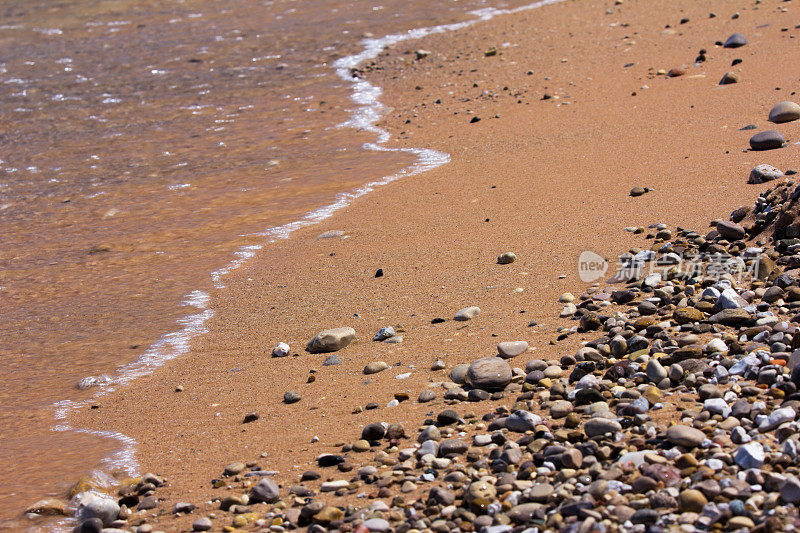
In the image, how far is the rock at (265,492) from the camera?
11.3 ft

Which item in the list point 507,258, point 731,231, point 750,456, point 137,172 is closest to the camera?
point 750,456

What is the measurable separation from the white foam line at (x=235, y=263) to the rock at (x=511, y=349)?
1892 millimetres

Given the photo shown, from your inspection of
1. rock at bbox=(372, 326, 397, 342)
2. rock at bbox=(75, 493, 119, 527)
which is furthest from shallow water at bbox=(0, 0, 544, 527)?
rock at bbox=(372, 326, 397, 342)

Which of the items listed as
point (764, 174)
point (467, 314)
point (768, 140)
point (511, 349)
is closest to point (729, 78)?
point (768, 140)

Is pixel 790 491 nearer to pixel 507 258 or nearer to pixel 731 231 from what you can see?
pixel 731 231

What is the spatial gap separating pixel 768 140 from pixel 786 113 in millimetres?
725

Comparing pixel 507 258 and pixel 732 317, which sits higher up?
pixel 732 317

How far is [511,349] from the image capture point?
4.32 m

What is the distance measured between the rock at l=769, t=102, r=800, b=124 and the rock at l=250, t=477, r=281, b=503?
5665mm

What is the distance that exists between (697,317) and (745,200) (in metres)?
Answer: 1.89

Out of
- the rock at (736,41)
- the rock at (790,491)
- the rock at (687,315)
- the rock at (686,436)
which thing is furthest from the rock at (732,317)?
the rock at (736,41)

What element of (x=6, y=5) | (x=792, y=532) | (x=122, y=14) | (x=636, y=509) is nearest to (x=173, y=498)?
(x=636, y=509)

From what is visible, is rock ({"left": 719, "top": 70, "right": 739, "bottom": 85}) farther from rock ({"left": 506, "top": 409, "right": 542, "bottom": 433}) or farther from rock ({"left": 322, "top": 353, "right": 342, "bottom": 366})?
rock ({"left": 506, "top": 409, "right": 542, "bottom": 433})

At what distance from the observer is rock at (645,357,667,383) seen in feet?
12.2
